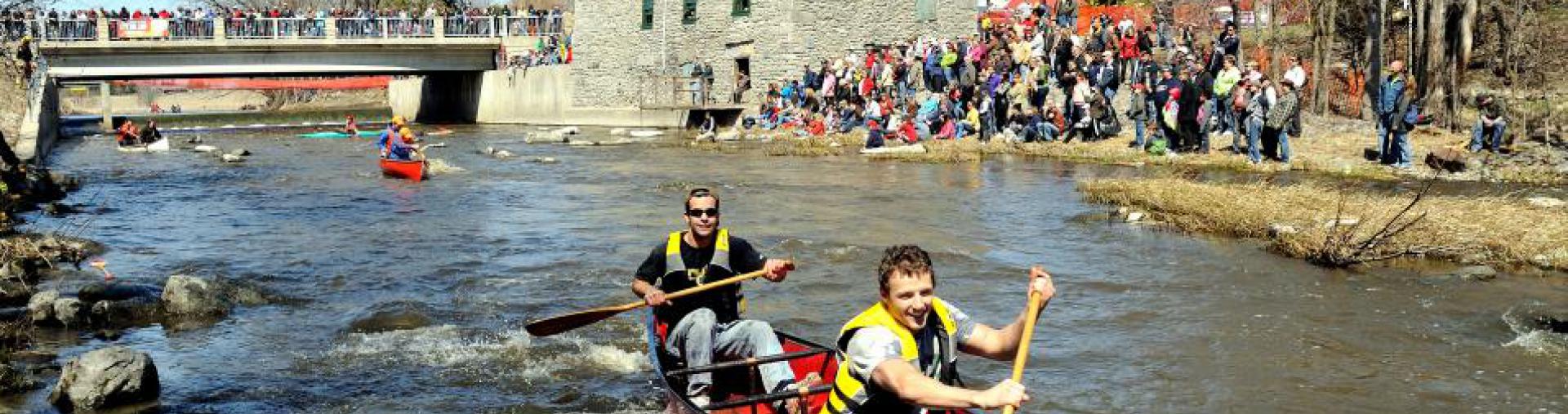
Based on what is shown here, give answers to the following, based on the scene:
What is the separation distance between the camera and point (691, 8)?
1876 inches

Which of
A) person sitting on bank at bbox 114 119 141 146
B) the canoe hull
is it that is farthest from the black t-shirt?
person sitting on bank at bbox 114 119 141 146

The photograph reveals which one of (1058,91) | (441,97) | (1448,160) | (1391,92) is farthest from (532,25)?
(1448,160)

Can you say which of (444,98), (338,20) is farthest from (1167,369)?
(444,98)

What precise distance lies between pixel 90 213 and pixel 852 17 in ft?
86.1

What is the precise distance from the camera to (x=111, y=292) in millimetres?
13844

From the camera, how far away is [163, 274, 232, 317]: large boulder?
1357cm

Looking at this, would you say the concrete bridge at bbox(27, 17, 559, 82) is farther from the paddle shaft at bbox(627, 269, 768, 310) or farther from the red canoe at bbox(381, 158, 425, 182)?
the paddle shaft at bbox(627, 269, 768, 310)

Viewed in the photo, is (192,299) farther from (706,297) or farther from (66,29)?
(66,29)

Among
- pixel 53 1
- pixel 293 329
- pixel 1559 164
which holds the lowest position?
pixel 293 329

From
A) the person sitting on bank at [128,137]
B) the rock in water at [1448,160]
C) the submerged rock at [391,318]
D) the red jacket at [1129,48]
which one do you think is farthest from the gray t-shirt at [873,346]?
the person sitting on bank at [128,137]

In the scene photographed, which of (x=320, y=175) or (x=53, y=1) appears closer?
(x=53, y=1)

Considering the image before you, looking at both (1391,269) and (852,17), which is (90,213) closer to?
(1391,269)

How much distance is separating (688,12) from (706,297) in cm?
3962

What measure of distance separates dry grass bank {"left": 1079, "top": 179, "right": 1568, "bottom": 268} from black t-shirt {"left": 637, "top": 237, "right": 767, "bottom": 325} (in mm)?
7742
